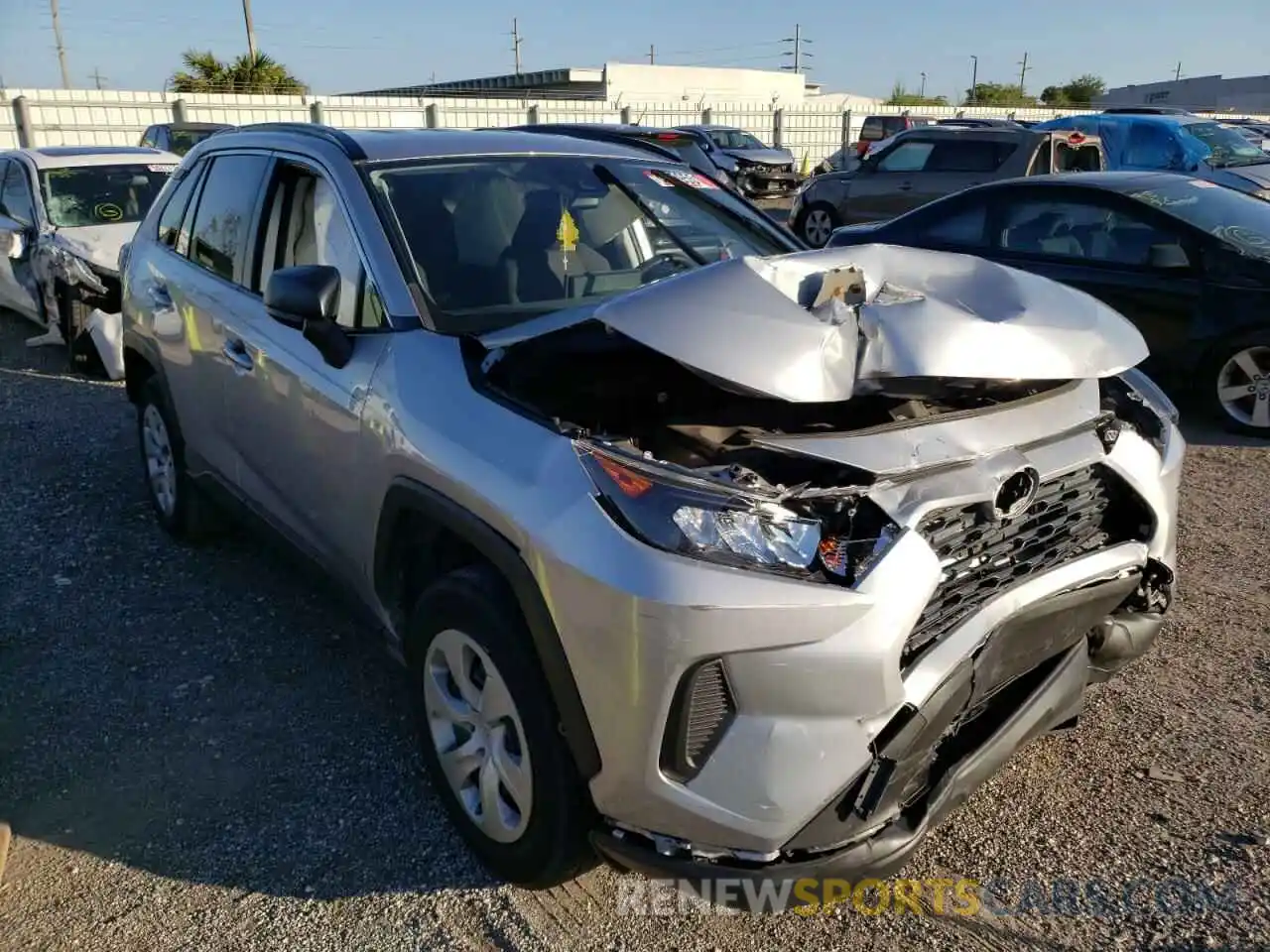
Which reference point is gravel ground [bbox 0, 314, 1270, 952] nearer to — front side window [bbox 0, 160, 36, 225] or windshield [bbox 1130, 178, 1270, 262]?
windshield [bbox 1130, 178, 1270, 262]

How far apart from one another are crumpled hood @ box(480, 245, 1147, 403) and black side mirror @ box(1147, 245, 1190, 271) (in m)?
4.22

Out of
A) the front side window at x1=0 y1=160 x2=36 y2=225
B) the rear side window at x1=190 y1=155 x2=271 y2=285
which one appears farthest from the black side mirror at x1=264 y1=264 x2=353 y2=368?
the front side window at x1=0 y1=160 x2=36 y2=225

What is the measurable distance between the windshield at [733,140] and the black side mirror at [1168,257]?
16024mm

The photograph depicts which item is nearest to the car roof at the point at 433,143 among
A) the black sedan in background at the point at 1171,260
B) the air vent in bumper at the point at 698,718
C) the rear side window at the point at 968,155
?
the air vent in bumper at the point at 698,718

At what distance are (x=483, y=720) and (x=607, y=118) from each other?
26.4 metres

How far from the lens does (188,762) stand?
3.26 meters

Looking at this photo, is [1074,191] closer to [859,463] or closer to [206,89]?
[859,463]

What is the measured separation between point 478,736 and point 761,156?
20283mm

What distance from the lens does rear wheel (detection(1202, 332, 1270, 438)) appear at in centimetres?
622

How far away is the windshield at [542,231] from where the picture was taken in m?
3.21

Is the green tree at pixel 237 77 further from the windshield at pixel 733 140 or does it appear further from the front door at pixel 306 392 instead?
the front door at pixel 306 392

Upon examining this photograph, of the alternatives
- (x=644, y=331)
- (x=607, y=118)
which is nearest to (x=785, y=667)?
(x=644, y=331)

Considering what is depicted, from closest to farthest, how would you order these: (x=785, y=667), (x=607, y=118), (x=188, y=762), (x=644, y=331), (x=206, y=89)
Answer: (x=785, y=667) → (x=644, y=331) → (x=188, y=762) → (x=607, y=118) → (x=206, y=89)

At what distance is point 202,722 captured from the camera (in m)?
3.48
